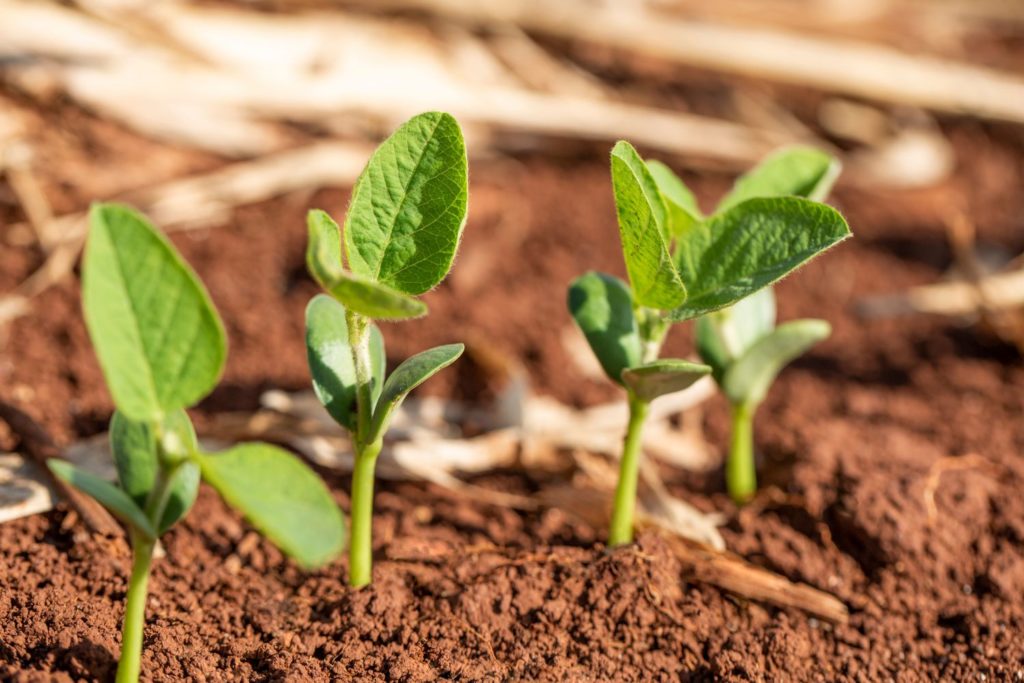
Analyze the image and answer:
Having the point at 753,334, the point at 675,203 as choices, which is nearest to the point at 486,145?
the point at 753,334

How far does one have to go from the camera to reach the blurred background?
270 cm

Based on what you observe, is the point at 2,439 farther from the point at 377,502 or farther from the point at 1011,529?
the point at 1011,529

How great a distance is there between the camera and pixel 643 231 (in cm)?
144

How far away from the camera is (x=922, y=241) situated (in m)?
3.34

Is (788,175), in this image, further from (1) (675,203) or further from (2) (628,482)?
(2) (628,482)

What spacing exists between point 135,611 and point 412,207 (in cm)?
61

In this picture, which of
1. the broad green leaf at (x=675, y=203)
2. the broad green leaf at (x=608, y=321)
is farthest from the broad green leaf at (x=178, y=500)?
the broad green leaf at (x=675, y=203)

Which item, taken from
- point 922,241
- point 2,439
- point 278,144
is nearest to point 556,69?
point 278,144

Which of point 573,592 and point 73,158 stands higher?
point 73,158

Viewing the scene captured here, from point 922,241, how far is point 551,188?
3.71ft

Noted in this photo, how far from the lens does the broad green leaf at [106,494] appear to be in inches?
49.9

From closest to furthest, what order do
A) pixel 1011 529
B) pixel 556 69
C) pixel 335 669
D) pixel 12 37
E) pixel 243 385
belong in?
1. pixel 335 669
2. pixel 1011 529
3. pixel 243 385
4. pixel 12 37
5. pixel 556 69

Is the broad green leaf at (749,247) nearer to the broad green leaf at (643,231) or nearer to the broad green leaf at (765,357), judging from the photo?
the broad green leaf at (643,231)

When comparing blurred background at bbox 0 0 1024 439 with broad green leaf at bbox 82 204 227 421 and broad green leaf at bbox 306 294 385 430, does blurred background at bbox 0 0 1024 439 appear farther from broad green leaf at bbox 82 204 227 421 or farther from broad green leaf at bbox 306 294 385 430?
broad green leaf at bbox 82 204 227 421
